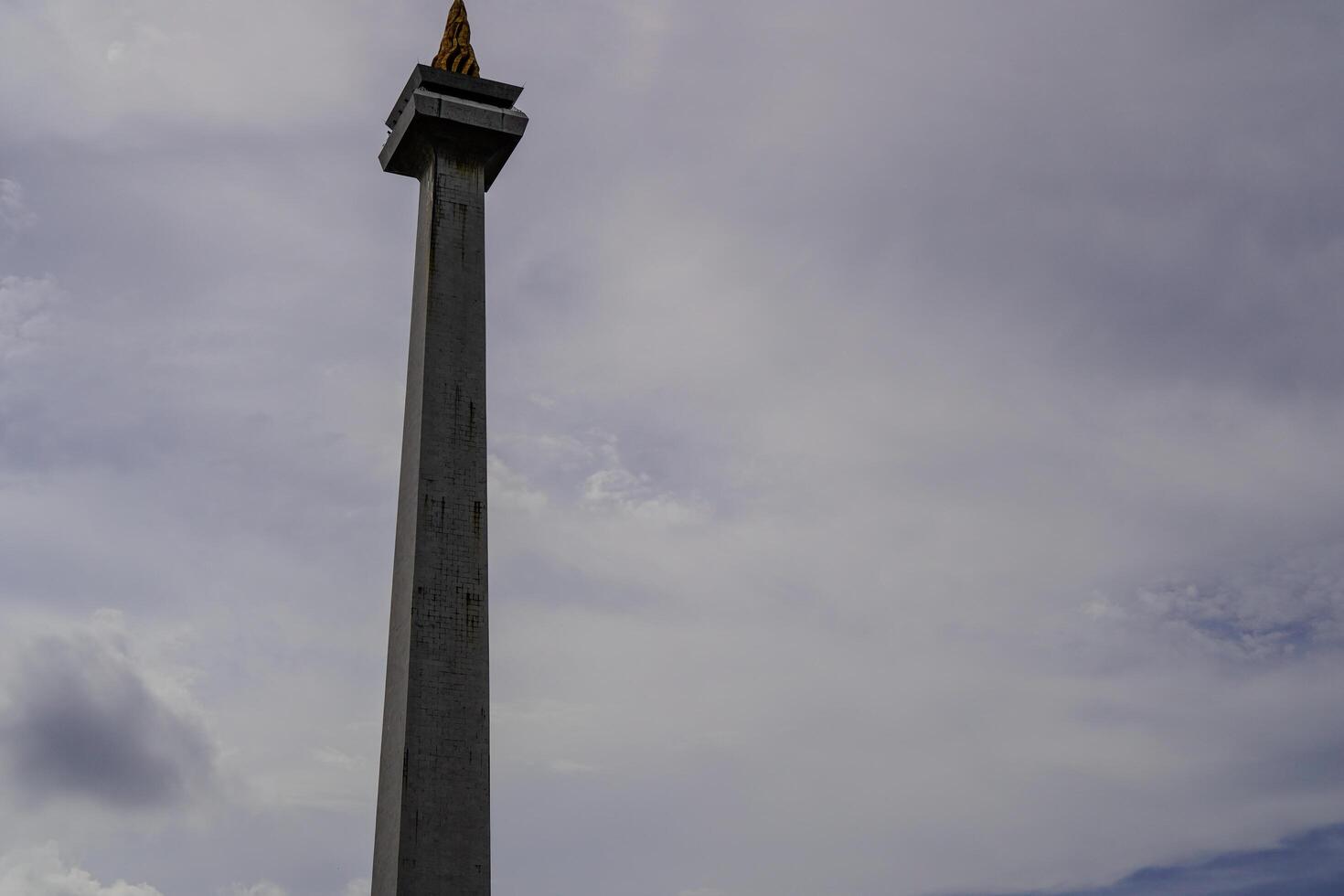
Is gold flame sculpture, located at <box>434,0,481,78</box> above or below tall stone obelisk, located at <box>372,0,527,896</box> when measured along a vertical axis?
above

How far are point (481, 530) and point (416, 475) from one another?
2.09m

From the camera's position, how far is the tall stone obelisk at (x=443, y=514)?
121ft

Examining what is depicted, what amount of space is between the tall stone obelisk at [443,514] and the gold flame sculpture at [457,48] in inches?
2.0

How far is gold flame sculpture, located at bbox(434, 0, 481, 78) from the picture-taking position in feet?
147

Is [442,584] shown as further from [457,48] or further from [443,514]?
[457,48]

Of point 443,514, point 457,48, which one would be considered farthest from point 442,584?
point 457,48

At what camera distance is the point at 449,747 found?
37500 millimetres

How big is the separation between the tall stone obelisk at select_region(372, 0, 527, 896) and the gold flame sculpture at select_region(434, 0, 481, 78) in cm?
5

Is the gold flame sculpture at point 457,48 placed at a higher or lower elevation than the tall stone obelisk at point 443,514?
higher

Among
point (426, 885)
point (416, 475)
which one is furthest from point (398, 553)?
point (426, 885)

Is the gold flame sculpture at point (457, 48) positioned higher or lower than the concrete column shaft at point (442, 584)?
higher

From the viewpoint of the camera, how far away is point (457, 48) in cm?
4522

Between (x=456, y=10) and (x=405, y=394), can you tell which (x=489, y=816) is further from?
(x=456, y=10)

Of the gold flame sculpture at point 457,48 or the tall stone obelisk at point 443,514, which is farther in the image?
the gold flame sculpture at point 457,48
